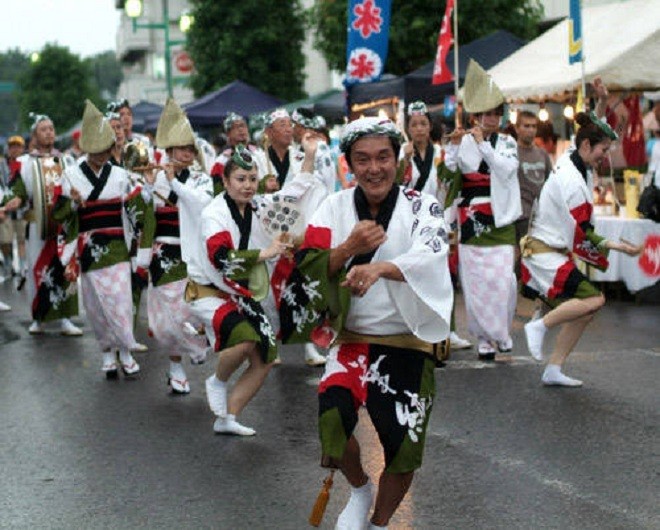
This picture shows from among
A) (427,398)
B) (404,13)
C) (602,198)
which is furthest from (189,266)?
(404,13)

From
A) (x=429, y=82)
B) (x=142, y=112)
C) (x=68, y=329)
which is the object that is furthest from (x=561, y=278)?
(x=142, y=112)

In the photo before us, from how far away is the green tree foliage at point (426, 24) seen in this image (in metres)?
26.0

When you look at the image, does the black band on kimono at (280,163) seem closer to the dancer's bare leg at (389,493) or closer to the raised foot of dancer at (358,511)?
the raised foot of dancer at (358,511)

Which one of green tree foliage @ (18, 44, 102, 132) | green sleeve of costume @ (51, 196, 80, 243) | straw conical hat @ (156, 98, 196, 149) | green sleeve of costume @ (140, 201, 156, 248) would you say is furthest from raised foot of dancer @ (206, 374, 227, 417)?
green tree foliage @ (18, 44, 102, 132)

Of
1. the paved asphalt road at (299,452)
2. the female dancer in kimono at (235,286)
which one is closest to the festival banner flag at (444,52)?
the paved asphalt road at (299,452)

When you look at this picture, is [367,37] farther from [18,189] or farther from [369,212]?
[369,212]

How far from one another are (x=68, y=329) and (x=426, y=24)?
48.6 feet

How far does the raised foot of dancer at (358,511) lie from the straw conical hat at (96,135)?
5214 mm

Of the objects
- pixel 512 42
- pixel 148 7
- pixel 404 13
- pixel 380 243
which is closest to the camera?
pixel 380 243

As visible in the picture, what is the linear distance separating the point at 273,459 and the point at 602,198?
8.86m

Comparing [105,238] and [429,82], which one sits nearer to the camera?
[105,238]

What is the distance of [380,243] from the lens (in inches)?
180

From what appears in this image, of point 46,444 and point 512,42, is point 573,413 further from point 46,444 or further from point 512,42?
point 512,42

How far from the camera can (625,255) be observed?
13695 mm
